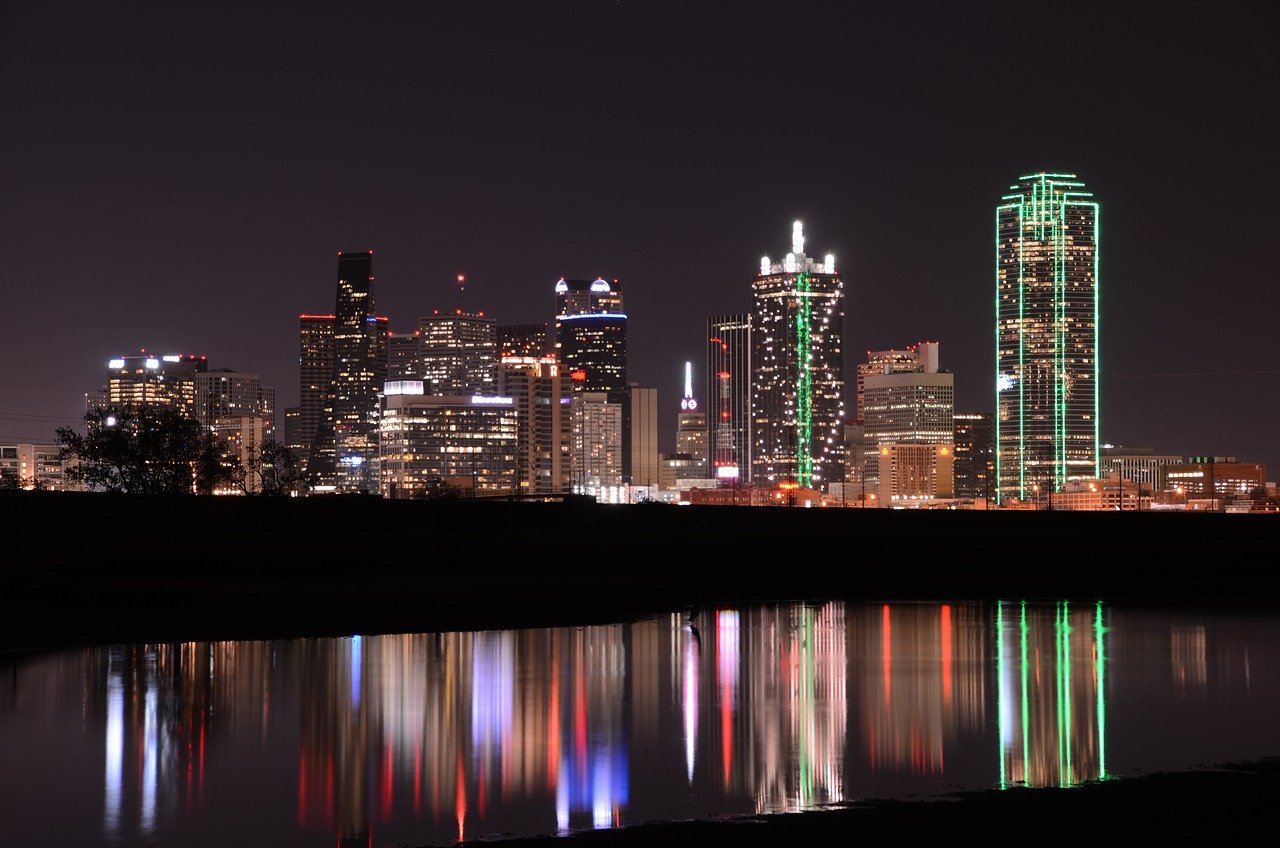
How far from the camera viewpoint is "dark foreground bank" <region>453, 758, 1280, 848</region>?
16297 mm

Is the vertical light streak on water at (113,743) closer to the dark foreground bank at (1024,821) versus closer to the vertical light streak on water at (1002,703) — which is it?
the dark foreground bank at (1024,821)

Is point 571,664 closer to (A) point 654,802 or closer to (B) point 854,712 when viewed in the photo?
(B) point 854,712

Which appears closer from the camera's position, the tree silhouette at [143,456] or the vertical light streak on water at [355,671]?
the vertical light streak on water at [355,671]

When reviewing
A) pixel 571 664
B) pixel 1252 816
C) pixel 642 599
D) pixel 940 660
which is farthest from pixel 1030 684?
pixel 642 599

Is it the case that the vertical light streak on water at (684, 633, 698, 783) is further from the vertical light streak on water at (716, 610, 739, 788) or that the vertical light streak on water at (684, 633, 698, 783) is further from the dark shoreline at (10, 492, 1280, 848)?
the dark shoreline at (10, 492, 1280, 848)

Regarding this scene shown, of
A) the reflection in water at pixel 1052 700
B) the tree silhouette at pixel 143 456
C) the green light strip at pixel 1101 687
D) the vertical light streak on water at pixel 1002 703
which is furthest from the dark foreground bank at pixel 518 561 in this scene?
the tree silhouette at pixel 143 456

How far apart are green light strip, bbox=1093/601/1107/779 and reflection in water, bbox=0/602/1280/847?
88 millimetres

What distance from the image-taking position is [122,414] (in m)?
96.5

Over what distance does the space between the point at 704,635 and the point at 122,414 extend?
222 feet

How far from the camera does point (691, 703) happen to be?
2700 cm

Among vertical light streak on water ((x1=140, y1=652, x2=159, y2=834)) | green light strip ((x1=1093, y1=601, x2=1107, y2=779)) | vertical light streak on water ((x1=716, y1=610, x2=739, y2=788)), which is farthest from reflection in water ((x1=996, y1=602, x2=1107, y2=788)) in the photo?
vertical light streak on water ((x1=140, y1=652, x2=159, y2=834))

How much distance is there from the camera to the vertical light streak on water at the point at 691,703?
863 inches

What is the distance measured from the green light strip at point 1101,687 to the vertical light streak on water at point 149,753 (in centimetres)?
1191

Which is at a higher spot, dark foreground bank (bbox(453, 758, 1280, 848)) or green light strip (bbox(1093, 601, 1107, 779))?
dark foreground bank (bbox(453, 758, 1280, 848))
